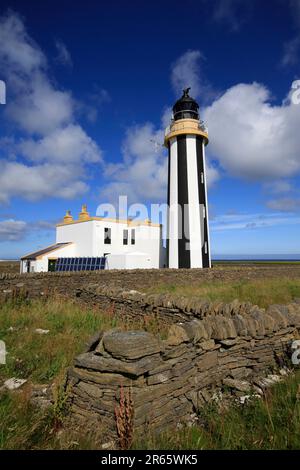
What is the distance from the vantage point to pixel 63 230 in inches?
1043

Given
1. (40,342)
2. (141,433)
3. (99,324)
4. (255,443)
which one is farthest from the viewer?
(99,324)

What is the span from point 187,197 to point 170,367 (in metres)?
20.0

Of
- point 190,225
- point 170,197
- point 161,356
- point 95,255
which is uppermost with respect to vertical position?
point 170,197

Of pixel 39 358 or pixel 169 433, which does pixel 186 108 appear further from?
pixel 169 433

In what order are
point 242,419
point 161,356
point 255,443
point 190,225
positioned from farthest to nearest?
point 190,225, point 161,356, point 242,419, point 255,443

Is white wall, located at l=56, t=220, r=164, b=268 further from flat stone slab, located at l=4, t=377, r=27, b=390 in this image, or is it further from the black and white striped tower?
flat stone slab, located at l=4, t=377, r=27, b=390

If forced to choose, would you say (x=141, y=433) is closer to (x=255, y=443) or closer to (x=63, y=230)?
(x=255, y=443)

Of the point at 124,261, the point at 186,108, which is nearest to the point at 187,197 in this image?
the point at 124,261

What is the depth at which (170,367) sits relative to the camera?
3.52 meters

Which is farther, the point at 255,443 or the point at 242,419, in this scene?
the point at 242,419

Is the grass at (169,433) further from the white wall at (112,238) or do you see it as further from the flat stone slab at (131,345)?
the white wall at (112,238)

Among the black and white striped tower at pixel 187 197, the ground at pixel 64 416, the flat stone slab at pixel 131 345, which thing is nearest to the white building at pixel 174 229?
the black and white striped tower at pixel 187 197

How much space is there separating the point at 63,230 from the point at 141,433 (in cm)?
2496

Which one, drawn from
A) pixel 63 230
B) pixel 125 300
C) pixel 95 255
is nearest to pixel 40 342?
pixel 125 300
